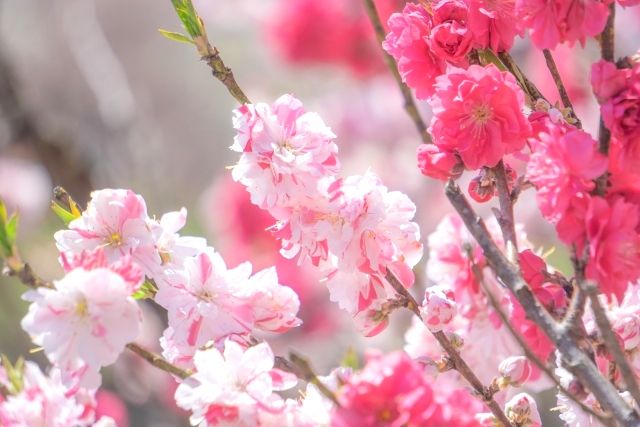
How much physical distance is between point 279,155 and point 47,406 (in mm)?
246

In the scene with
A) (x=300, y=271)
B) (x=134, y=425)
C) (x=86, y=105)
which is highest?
(x=86, y=105)

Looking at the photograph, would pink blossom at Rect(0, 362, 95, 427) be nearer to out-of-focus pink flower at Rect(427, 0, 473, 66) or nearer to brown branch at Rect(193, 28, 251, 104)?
brown branch at Rect(193, 28, 251, 104)

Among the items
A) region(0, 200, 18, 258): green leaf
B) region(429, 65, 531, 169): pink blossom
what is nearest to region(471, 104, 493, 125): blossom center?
region(429, 65, 531, 169): pink blossom

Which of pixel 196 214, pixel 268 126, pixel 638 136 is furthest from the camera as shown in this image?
pixel 196 214

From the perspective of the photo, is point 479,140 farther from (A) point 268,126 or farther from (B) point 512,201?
(A) point 268,126

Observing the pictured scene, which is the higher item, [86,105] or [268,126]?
[268,126]

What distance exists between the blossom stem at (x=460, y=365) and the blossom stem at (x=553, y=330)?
132 millimetres

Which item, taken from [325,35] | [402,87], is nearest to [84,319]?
[402,87]

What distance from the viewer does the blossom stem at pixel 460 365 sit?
76cm

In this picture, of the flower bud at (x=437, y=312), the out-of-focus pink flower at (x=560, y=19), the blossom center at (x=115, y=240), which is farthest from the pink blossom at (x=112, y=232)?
the out-of-focus pink flower at (x=560, y=19)

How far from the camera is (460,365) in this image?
782 mm

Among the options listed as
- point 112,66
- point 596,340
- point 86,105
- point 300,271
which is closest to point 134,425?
point 300,271

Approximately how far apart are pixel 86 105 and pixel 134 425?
2006mm

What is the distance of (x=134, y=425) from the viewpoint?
2.85 m
